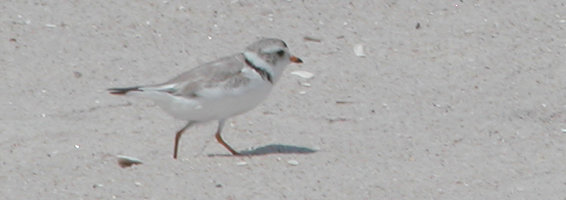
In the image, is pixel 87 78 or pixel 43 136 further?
pixel 87 78

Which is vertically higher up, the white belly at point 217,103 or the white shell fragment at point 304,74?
the white belly at point 217,103

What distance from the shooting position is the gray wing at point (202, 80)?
618 centimetres

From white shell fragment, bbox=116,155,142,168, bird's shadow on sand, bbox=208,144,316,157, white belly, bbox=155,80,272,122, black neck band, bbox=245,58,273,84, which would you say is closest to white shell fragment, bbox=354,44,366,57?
bird's shadow on sand, bbox=208,144,316,157

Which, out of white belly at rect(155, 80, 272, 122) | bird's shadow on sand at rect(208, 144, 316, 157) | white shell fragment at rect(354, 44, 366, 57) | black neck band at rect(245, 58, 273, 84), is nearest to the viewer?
white belly at rect(155, 80, 272, 122)

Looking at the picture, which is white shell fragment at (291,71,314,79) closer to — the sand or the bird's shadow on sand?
the sand

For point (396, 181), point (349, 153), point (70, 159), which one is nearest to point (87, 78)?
point (70, 159)

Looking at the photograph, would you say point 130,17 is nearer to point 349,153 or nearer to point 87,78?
point 87,78

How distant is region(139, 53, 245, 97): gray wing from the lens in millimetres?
6176

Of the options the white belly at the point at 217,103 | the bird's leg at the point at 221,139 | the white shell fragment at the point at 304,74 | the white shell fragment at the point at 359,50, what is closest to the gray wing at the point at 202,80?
the white belly at the point at 217,103

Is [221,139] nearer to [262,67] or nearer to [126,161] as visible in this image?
[262,67]

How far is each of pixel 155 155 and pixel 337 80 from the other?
1982 mm

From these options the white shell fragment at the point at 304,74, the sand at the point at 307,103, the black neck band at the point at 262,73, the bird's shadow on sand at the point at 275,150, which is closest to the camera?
the sand at the point at 307,103

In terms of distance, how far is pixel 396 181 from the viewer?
5922 millimetres

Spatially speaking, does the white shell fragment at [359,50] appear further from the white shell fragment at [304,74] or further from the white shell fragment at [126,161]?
the white shell fragment at [126,161]
